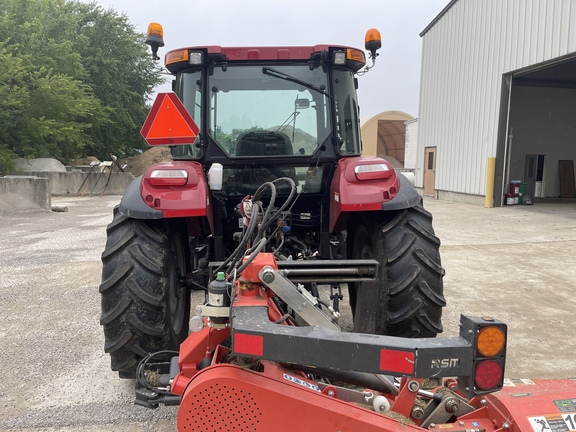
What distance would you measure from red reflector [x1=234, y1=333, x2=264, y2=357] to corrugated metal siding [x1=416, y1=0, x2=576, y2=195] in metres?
10.7

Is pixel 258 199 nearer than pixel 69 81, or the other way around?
pixel 258 199

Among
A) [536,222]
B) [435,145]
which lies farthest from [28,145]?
[536,222]

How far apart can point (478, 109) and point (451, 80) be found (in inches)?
81.8

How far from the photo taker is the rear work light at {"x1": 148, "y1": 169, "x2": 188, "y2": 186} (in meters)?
2.59

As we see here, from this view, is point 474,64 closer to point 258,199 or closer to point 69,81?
point 258,199

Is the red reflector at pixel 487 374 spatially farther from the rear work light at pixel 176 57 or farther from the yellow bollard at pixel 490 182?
the yellow bollard at pixel 490 182

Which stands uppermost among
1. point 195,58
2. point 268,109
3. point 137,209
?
point 195,58

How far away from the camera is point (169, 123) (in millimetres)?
2773

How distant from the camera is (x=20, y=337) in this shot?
3.51 metres

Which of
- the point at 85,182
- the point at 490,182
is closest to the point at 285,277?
the point at 490,182

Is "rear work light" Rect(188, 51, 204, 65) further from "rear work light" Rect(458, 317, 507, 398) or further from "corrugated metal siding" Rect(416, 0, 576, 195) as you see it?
"corrugated metal siding" Rect(416, 0, 576, 195)

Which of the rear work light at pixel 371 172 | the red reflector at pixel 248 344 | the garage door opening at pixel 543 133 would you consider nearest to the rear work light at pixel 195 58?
the rear work light at pixel 371 172

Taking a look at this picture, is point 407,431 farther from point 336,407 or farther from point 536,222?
point 536,222

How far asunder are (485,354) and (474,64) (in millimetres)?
13949
